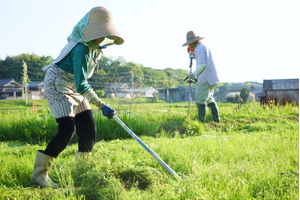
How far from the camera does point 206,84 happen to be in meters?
5.17

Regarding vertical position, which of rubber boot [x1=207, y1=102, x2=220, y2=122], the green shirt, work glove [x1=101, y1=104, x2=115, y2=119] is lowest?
rubber boot [x1=207, y1=102, x2=220, y2=122]

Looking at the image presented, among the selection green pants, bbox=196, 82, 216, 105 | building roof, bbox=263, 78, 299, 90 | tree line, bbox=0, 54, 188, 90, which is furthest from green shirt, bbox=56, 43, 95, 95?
building roof, bbox=263, 78, 299, 90

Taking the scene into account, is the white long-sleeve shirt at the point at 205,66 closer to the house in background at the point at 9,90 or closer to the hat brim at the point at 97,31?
the hat brim at the point at 97,31

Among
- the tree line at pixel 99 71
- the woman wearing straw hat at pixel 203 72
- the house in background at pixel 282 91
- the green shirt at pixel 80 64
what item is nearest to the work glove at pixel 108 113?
the green shirt at pixel 80 64

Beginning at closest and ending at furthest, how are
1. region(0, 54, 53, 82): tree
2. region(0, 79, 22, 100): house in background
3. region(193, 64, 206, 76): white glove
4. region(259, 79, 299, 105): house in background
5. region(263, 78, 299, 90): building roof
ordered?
1. region(193, 64, 206, 76): white glove
2. region(259, 79, 299, 105): house in background
3. region(263, 78, 299, 90): building roof
4. region(0, 79, 22, 100): house in background
5. region(0, 54, 53, 82): tree

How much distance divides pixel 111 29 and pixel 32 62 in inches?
1606

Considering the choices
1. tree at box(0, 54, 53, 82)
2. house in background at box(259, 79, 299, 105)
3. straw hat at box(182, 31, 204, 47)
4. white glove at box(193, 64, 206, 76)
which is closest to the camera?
white glove at box(193, 64, 206, 76)

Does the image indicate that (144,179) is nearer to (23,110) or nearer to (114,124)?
(114,124)

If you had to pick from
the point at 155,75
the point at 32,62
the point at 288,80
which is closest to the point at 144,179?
the point at 288,80

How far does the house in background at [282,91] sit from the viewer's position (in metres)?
13.2

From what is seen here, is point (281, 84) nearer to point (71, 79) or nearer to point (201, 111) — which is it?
point (201, 111)

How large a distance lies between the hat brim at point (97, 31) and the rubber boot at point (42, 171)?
1149 mm

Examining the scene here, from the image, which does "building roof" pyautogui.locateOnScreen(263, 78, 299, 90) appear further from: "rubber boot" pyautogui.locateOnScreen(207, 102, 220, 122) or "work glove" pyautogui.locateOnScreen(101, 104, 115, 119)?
"work glove" pyautogui.locateOnScreen(101, 104, 115, 119)

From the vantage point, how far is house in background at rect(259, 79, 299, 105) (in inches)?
521
